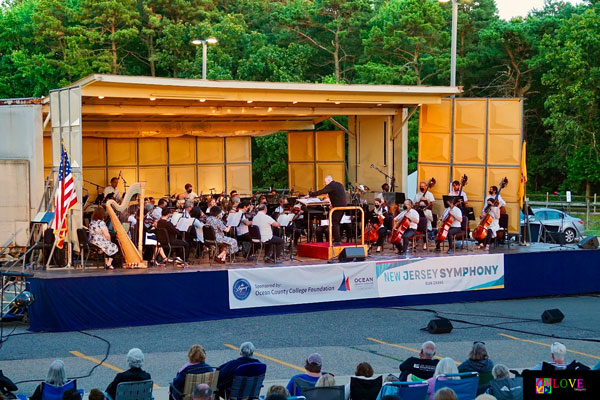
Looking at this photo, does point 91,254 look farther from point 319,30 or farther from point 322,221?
point 319,30

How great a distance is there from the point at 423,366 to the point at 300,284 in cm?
753

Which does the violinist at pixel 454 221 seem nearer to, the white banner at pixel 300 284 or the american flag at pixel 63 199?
the white banner at pixel 300 284

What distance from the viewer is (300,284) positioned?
17.5 m

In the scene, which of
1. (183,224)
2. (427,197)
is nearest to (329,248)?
(183,224)

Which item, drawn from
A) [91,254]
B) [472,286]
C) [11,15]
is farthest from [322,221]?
[11,15]

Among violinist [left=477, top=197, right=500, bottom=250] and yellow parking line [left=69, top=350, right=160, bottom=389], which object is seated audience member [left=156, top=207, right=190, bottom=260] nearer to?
yellow parking line [left=69, top=350, right=160, bottom=389]

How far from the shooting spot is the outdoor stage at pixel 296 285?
15820mm

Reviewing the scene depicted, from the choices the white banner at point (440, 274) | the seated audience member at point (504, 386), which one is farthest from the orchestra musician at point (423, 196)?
the seated audience member at point (504, 386)

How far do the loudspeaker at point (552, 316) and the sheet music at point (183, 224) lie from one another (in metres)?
7.24

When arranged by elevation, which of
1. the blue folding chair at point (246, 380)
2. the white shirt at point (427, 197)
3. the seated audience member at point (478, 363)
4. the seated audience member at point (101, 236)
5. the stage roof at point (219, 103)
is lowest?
the blue folding chair at point (246, 380)

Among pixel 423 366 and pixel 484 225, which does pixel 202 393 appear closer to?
pixel 423 366

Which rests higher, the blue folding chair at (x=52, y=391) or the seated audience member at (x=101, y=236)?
the seated audience member at (x=101, y=236)

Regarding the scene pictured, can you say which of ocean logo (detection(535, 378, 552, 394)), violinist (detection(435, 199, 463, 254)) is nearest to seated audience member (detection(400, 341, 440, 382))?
ocean logo (detection(535, 378, 552, 394))

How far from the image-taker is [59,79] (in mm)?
43094
